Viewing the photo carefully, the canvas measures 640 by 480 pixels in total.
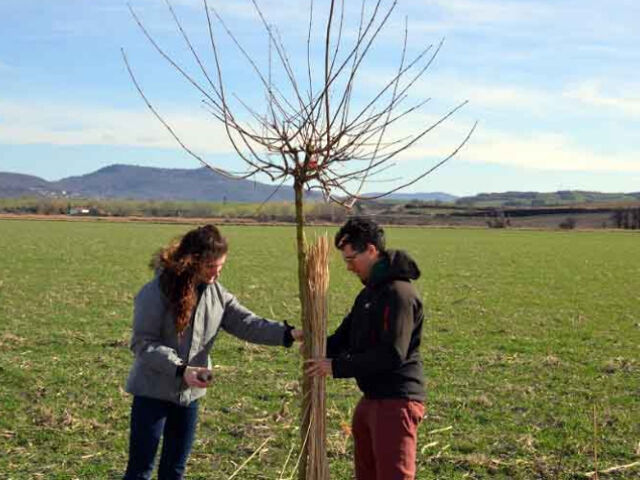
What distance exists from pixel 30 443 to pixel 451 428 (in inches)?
132

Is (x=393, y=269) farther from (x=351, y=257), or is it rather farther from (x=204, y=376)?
(x=204, y=376)

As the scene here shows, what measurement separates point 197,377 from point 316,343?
1.89 ft

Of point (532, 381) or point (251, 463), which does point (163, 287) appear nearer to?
point (251, 463)

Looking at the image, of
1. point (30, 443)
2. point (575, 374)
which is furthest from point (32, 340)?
point (575, 374)

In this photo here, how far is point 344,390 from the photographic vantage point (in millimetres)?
8398

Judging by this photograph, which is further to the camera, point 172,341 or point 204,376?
point 172,341

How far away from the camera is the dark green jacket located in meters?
3.66

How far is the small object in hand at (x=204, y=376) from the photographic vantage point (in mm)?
3887

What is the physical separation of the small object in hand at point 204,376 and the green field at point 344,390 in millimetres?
1581

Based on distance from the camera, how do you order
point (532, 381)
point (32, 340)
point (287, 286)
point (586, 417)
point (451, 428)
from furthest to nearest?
1. point (287, 286)
2. point (32, 340)
3. point (532, 381)
4. point (586, 417)
5. point (451, 428)

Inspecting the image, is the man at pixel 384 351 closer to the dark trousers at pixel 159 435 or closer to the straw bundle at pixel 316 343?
the straw bundle at pixel 316 343

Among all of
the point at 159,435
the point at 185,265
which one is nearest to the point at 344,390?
the point at 159,435

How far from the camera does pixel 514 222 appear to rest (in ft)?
293

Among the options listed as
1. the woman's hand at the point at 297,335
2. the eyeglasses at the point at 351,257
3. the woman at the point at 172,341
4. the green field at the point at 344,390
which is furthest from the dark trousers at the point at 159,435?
the green field at the point at 344,390
